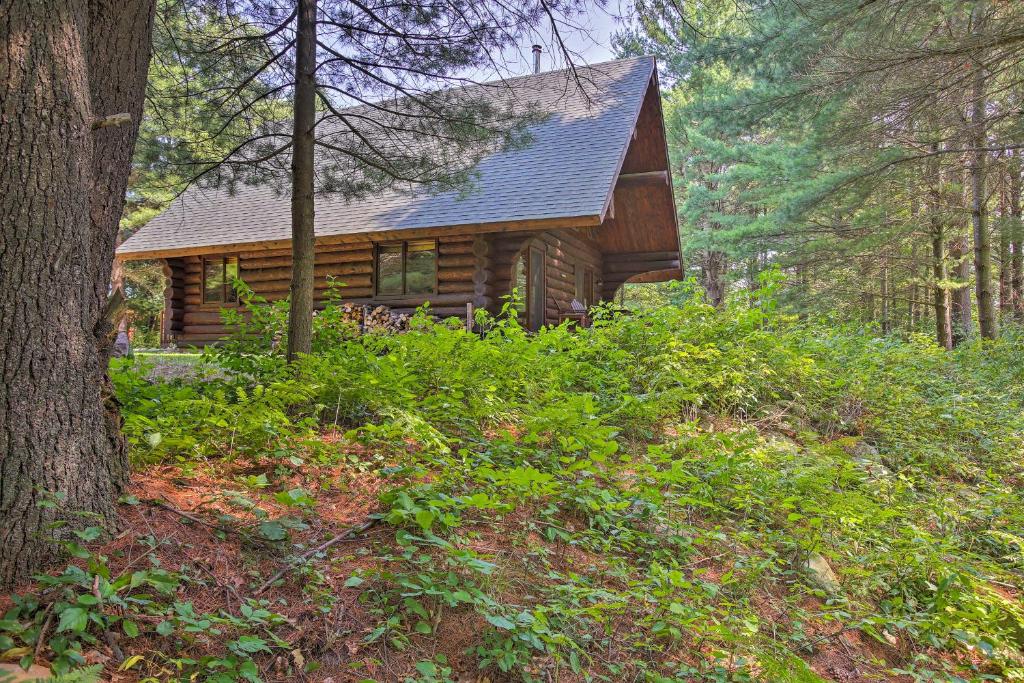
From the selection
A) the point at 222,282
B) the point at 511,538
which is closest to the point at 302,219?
the point at 511,538

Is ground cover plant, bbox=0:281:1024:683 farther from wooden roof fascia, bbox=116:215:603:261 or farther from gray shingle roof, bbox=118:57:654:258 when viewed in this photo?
gray shingle roof, bbox=118:57:654:258

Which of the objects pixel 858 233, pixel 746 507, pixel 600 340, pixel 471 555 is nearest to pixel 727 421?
pixel 600 340

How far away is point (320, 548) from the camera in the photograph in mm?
2598

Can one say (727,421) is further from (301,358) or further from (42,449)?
(42,449)

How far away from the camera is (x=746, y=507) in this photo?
3777 millimetres

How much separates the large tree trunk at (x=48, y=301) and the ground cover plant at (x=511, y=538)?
17 cm

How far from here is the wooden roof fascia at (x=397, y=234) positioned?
9531mm

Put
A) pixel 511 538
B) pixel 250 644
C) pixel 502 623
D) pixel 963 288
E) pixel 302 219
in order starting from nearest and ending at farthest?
1. pixel 250 644
2. pixel 502 623
3. pixel 511 538
4. pixel 302 219
5. pixel 963 288

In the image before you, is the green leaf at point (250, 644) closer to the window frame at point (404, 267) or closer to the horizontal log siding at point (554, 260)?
the horizontal log siding at point (554, 260)

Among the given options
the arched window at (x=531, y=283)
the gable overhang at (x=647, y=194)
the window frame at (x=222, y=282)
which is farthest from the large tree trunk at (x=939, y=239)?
the window frame at (x=222, y=282)

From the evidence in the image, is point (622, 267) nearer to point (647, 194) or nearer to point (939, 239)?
point (647, 194)

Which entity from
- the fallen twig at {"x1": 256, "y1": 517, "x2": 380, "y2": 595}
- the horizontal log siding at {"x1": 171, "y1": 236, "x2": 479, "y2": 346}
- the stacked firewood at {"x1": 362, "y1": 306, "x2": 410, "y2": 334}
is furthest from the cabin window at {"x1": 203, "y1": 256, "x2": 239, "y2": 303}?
the fallen twig at {"x1": 256, "y1": 517, "x2": 380, "y2": 595}

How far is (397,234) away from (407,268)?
135 cm

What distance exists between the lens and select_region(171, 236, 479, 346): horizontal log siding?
37.9 feet
